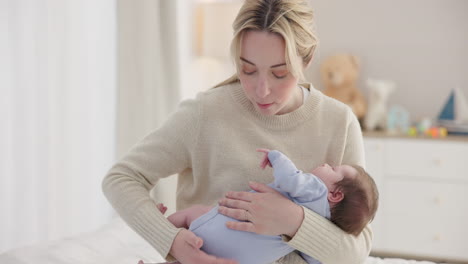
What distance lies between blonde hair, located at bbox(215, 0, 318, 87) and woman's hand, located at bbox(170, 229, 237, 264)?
44cm

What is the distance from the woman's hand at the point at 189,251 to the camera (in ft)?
4.91

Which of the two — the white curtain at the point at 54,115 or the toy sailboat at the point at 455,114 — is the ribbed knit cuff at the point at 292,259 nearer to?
the white curtain at the point at 54,115

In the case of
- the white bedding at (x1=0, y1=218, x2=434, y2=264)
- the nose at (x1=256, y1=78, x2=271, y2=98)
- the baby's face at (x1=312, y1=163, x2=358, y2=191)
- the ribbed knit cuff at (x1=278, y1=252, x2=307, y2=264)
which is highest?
the nose at (x1=256, y1=78, x2=271, y2=98)

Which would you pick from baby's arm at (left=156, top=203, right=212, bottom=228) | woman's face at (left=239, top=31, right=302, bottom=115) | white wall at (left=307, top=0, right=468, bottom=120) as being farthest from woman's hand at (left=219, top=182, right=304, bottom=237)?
white wall at (left=307, top=0, right=468, bottom=120)

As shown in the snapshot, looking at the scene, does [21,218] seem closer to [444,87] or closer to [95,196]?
[95,196]

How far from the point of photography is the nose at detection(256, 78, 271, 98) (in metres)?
1.51

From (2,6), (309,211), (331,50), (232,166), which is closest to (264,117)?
(232,166)

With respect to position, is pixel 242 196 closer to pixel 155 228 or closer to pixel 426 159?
pixel 155 228

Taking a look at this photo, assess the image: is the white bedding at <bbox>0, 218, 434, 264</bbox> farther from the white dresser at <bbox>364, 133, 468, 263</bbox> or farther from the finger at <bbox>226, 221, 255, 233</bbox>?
the white dresser at <bbox>364, 133, 468, 263</bbox>

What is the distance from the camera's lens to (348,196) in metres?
1.63

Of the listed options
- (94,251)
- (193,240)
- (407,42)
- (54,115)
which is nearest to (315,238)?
(193,240)

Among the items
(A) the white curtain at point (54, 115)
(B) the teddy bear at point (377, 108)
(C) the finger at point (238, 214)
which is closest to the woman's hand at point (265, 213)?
(C) the finger at point (238, 214)

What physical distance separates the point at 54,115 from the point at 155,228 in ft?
5.29

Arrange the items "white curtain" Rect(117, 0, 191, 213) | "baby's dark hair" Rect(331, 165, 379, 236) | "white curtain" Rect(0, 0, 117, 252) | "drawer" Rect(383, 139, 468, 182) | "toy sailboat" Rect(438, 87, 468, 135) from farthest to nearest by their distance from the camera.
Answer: "toy sailboat" Rect(438, 87, 468, 135), "drawer" Rect(383, 139, 468, 182), "white curtain" Rect(117, 0, 191, 213), "white curtain" Rect(0, 0, 117, 252), "baby's dark hair" Rect(331, 165, 379, 236)
